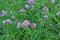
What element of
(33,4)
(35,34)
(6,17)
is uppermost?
(33,4)

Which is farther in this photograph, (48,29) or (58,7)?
(58,7)

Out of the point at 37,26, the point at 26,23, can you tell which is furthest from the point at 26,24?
the point at 37,26

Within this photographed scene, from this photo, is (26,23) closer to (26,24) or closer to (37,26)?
(26,24)

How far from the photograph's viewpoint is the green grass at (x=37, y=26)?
254cm

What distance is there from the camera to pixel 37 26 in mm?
2664

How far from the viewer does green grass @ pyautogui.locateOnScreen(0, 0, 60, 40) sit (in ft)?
8.32

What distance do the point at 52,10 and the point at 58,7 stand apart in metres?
0.10

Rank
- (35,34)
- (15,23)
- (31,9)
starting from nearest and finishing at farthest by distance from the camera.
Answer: (35,34), (15,23), (31,9)

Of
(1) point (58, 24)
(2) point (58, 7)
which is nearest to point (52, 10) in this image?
(2) point (58, 7)

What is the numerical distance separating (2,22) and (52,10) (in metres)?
0.64

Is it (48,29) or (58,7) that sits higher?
(58,7)

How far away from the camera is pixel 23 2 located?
3086mm

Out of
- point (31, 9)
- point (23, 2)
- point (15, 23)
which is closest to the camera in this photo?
point (15, 23)

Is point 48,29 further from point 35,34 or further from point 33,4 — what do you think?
point 33,4
